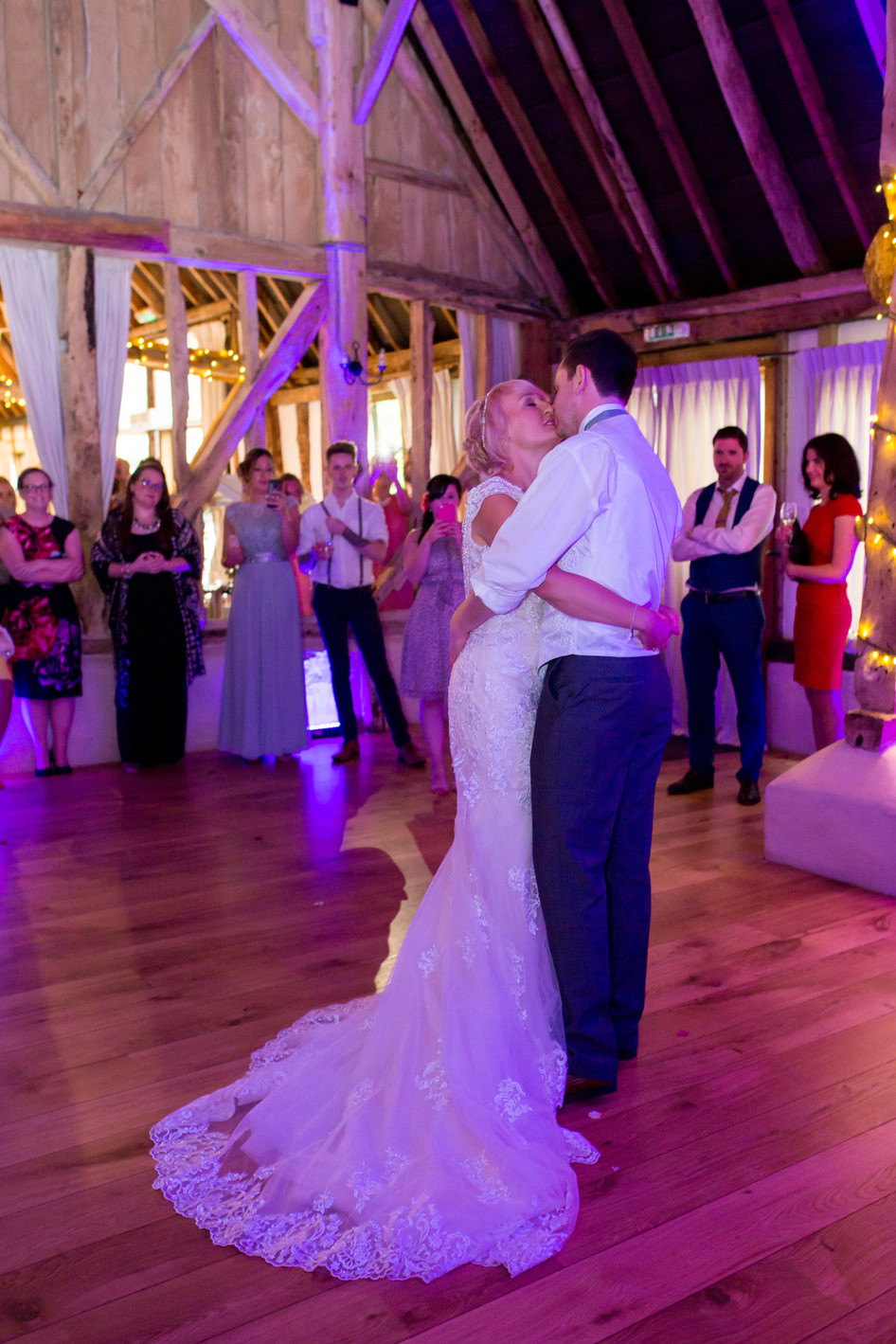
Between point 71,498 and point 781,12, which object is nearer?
point 781,12

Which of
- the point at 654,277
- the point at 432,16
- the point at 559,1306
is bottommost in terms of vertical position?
the point at 559,1306

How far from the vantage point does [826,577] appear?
5.46 m

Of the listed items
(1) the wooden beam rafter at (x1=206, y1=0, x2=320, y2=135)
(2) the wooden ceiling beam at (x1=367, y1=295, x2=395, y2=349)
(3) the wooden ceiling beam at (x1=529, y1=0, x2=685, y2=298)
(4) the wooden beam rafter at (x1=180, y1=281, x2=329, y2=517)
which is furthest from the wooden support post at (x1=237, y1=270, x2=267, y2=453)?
(2) the wooden ceiling beam at (x1=367, y1=295, x2=395, y2=349)

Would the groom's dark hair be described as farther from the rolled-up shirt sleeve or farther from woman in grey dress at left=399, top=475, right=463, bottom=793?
woman in grey dress at left=399, top=475, right=463, bottom=793

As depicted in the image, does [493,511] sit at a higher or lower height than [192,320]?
lower

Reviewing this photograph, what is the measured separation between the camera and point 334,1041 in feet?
8.93

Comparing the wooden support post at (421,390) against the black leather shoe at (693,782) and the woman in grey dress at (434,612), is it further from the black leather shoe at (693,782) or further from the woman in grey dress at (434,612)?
the black leather shoe at (693,782)

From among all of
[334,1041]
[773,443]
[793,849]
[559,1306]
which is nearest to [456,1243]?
[559,1306]

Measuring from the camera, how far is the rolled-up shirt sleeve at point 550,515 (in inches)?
92.3

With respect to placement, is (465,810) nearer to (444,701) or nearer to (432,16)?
(444,701)

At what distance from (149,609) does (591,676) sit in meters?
4.25

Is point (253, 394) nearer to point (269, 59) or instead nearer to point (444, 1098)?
point (269, 59)

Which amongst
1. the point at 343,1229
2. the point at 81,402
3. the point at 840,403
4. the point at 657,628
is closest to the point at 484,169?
the point at 840,403

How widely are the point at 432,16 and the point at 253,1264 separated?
24.5 feet
